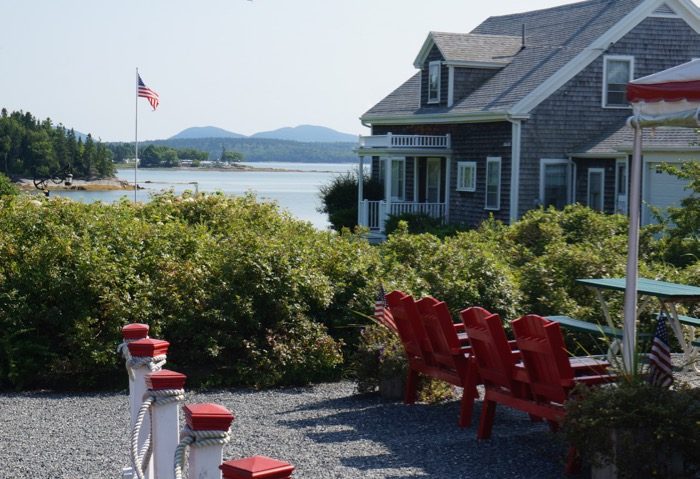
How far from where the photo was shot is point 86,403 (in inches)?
380

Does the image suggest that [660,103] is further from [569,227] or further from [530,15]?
[530,15]

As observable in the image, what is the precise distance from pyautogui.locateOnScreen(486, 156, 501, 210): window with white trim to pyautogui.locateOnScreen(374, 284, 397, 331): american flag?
22.4 m

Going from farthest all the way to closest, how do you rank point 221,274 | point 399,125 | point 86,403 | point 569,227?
point 399,125, point 569,227, point 221,274, point 86,403

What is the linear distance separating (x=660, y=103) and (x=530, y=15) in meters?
32.6

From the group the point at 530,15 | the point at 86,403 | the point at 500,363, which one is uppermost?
the point at 530,15

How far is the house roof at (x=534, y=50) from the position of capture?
32406 mm

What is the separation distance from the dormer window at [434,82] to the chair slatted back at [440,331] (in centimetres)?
2729

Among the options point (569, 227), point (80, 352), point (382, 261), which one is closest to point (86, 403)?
point (80, 352)

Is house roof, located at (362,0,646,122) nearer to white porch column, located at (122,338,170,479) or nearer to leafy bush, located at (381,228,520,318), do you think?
leafy bush, located at (381,228,520,318)

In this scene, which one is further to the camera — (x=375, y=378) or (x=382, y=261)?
(x=382, y=261)

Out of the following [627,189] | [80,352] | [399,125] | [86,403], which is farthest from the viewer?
[399,125]

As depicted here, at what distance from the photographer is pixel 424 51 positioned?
3591 cm

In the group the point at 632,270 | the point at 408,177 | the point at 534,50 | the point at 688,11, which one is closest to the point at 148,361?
the point at 632,270

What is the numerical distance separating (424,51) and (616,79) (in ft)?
20.8
